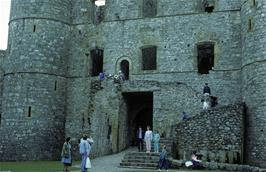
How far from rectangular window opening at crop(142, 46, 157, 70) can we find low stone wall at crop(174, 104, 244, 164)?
892 cm

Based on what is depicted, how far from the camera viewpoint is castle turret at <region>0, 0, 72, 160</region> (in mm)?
31016

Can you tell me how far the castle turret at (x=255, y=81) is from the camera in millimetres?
25234

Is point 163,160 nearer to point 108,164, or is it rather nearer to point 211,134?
point 108,164

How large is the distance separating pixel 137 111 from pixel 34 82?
22.4ft

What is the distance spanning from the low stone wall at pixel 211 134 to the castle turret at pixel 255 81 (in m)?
0.85

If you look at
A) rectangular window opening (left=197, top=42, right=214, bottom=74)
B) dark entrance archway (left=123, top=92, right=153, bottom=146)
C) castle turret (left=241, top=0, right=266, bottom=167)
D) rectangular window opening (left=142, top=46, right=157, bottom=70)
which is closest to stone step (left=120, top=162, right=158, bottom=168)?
castle turret (left=241, top=0, right=266, bottom=167)

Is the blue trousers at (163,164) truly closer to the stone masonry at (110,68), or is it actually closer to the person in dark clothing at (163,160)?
the person in dark clothing at (163,160)

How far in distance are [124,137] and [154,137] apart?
195 inches

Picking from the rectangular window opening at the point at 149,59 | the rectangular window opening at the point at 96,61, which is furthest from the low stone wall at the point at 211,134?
the rectangular window opening at the point at 96,61

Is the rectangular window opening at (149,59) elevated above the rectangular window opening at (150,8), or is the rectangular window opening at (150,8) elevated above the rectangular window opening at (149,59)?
the rectangular window opening at (150,8)

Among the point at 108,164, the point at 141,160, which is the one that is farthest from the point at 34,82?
the point at 141,160

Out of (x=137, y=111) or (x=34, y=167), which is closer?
(x=34, y=167)

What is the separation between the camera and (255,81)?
26.0 metres

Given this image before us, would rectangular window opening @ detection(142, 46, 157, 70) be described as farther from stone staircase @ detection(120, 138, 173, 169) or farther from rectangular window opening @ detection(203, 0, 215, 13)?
stone staircase @ detection(120, 138, 173, 169)
